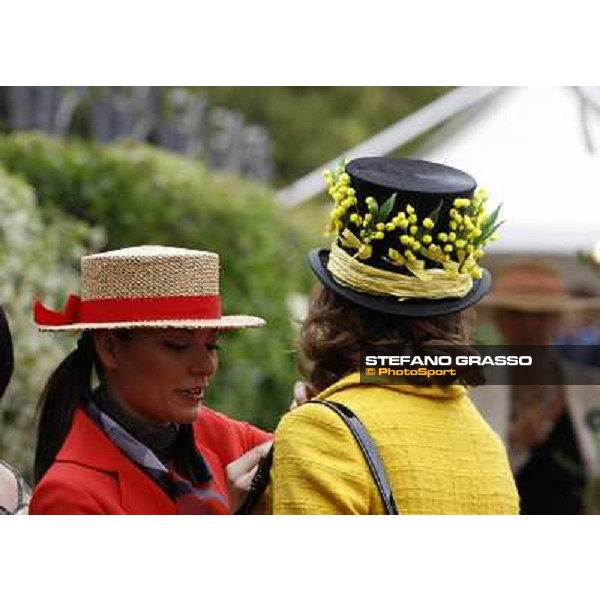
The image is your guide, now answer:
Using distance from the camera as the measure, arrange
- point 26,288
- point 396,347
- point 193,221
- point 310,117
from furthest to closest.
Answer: point 310,117 < point 193,221 < point 26,288 < point 396,347

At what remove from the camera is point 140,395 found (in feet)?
11.0

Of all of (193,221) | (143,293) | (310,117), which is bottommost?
(310,117)

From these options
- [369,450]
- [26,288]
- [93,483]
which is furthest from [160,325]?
[26,288]

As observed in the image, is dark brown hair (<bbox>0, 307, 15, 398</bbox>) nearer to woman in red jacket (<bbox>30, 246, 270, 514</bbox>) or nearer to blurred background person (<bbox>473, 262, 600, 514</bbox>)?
woman in red jacket (<bbox>30, 246, 270, 514</bbox>)

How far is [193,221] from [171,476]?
342cm

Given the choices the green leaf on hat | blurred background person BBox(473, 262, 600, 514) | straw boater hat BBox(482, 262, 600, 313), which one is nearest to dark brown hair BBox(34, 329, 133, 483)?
the green leaf on hat

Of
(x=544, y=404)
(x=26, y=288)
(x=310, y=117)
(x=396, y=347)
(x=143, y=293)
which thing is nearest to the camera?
(x=396, y=347)

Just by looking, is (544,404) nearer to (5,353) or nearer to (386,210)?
(386,210)

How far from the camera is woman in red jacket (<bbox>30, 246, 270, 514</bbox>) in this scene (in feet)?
10.8

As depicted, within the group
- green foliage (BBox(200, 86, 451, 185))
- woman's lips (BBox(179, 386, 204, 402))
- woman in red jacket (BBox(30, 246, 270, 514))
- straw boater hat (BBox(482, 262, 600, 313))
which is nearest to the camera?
woman in red jacket (BBox(30, 246, 270, 514))

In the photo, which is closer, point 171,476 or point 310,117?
point 171,476

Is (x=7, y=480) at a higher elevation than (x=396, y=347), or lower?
lower

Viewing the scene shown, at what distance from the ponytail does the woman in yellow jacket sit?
47cm
